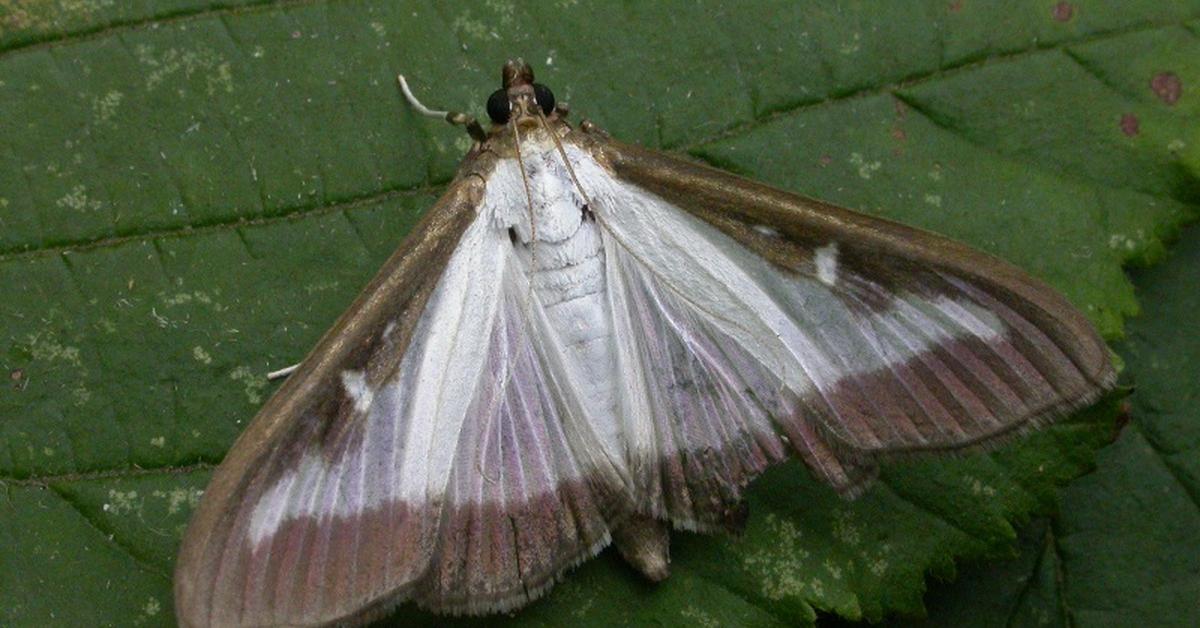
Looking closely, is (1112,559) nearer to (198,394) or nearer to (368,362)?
(368,362)

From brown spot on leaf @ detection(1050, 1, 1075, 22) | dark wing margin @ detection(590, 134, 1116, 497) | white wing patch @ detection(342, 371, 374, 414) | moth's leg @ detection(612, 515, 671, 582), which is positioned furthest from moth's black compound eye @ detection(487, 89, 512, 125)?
brown spot on leaf @ detection(1050, 1, 1075, 22)

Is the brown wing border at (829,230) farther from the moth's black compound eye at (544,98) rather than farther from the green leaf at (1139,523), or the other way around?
the green leaf at (1139,523)

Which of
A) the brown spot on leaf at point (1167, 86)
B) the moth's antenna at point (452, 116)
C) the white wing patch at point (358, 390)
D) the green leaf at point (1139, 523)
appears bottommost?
the green leaf at point (1139, 523)

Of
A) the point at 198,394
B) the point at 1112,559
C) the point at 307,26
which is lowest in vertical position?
the point at 1112,559

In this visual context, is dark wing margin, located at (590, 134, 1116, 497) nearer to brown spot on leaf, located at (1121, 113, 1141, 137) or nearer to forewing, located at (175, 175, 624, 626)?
forewing, located at (175, 175, 624, 626)

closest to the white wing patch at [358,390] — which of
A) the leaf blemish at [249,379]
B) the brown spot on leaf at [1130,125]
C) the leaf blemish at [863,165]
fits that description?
the leaf blemish at [249,379]

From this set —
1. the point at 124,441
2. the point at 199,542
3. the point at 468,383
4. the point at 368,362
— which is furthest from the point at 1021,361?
the point at 124,441
